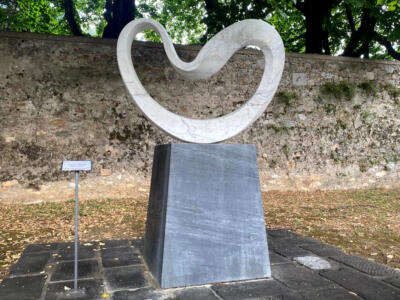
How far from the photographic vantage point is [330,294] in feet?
8.19

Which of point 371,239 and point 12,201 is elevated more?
point 371,239

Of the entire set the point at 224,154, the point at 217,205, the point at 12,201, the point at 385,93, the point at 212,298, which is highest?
the point at 385,93

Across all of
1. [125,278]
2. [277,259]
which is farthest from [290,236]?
[125,278]

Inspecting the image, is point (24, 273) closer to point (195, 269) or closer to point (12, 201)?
point (195, 269)

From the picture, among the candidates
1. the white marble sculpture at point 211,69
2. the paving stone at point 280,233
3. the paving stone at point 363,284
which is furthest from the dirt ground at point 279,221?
the white marble sculpture at point 211,69

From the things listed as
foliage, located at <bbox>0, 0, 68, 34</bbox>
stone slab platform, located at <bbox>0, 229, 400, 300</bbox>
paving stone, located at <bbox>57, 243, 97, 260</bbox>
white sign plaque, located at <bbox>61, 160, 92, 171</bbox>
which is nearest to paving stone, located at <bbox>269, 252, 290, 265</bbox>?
stone slab platform, located at <bbox>0, 229, 400, 300</bbox>

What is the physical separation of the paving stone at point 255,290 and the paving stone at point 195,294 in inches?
2.4

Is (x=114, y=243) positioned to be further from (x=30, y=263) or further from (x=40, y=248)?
(x=30, y=263)

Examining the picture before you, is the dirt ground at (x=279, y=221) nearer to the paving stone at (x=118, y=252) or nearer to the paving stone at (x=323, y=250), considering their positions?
the paving stone at (x=323, y=250)

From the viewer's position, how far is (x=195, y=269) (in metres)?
2.70

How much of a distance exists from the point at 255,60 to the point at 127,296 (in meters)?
5.98

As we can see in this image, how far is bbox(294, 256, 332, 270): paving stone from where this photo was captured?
304 cm

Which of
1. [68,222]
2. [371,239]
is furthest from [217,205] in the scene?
[68,222]

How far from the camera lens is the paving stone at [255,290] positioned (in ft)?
8.09
